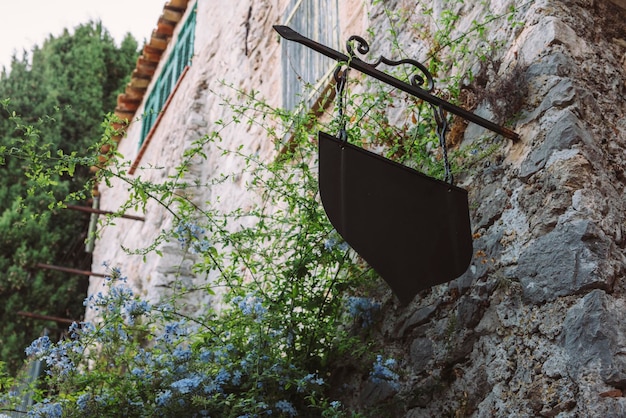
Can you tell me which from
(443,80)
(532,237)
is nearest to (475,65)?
(443,80)

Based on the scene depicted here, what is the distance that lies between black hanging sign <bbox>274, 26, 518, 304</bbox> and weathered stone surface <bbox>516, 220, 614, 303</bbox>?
198 millimetres

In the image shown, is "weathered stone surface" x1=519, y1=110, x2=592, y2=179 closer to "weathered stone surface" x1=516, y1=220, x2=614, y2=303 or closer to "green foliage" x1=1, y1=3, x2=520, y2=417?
"weathered stone surface" x1=516, y1=220, x2=614, y2=303

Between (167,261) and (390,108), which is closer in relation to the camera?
(390,108)

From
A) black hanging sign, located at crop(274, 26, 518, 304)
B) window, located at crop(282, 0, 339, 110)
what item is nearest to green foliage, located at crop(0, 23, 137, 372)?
window, located at crop(282, 0, 339, 110)

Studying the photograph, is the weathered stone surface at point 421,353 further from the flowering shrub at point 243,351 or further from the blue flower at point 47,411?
the blue flower at point 47,411

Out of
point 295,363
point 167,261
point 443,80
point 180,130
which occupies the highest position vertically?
point 180,130

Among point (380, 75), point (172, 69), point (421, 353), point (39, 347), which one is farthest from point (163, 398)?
point (172, 69)

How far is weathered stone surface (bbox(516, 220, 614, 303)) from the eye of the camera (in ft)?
7.13

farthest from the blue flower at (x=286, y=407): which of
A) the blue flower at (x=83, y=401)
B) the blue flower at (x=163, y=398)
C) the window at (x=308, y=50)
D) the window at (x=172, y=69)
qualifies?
the window at (x=172, y=69)

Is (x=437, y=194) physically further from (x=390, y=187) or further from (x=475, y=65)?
(x=475, y=65)

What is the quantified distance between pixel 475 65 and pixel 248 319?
1.30 metres

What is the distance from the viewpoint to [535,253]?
2332 millimetres

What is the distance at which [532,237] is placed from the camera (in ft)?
7.79

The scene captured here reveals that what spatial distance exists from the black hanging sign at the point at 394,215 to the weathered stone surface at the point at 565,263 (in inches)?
7.8
